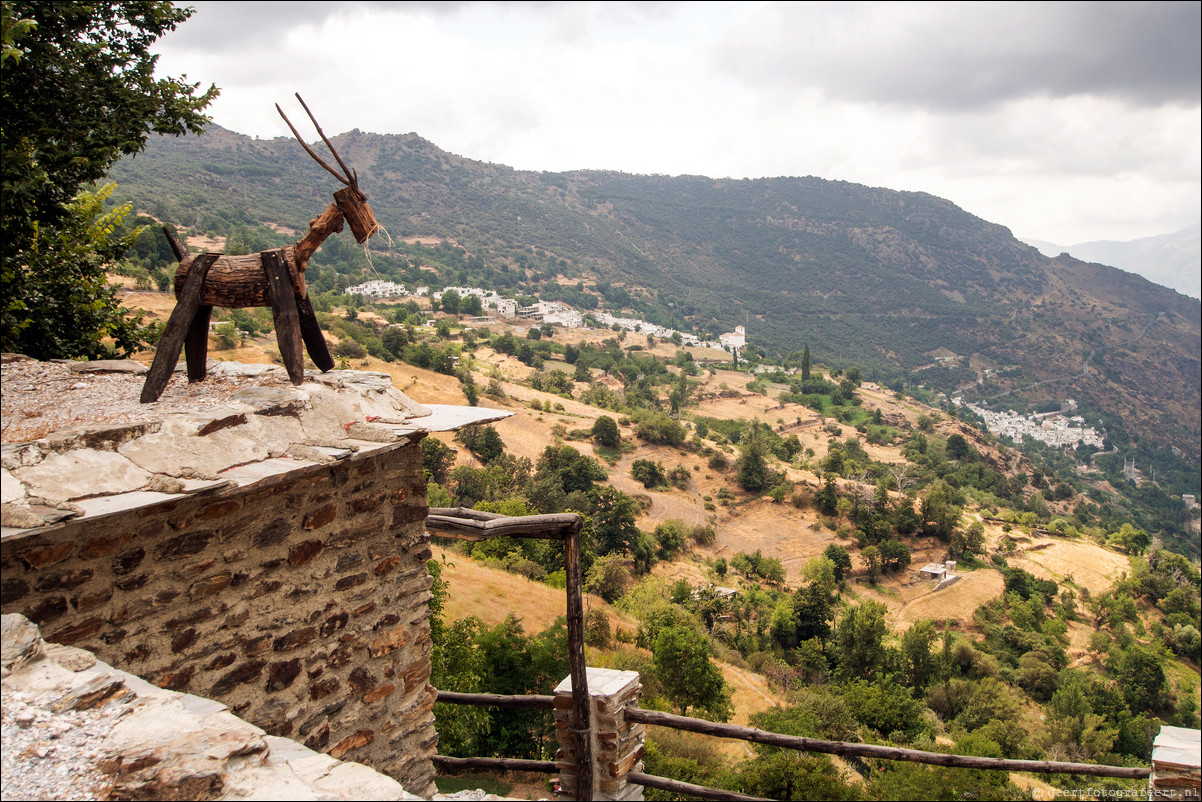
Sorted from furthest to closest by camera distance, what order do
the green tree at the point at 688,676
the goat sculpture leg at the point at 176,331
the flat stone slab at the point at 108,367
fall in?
the green tree at the point at 688,676 → the flat stone slab at the point at 108,367 → the goat sculpture leg at the point at 176,331

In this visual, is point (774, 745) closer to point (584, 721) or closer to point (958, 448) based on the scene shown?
point (584, 721)

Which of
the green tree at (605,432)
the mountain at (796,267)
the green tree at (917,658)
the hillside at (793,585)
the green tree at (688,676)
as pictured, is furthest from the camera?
the mountain at (796,267)

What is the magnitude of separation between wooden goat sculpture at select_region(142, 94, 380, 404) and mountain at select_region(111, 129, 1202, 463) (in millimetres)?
74950

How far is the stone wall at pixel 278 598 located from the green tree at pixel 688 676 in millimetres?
10459

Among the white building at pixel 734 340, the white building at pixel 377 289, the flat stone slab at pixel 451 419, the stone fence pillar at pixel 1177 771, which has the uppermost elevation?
the white building at pixel 377 289

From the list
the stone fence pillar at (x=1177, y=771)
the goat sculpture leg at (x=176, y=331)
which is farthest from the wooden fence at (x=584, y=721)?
the goat sculpture leg at (x=176, y=331)

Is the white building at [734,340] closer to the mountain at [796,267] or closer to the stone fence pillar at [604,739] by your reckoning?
the mountain at [796,267]

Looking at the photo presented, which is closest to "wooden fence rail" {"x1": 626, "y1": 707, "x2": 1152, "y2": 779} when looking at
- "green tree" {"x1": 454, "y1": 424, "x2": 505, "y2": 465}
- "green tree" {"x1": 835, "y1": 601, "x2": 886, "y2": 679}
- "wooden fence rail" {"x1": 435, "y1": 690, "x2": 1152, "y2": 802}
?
"wooden fence rail" {"x1": 435, "y1": 690, "x2": 1152, "y2": 802}

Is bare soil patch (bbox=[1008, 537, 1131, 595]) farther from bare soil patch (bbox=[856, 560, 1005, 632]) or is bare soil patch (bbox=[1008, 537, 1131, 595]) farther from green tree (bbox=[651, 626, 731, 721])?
green tree (bbox=[651, 626, 731, 721])

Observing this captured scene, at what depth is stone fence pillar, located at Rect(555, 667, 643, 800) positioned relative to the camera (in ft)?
17.0

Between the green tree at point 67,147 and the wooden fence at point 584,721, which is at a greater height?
the green tree at point 67,147

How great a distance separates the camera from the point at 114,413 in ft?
11.2

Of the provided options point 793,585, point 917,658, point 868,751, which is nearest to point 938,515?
point 793,585

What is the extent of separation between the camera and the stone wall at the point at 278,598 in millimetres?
2947
